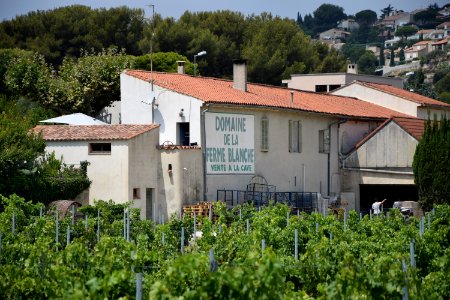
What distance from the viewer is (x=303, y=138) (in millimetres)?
45844

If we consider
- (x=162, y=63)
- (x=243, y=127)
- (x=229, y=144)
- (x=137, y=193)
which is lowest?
(x=137, y=193)

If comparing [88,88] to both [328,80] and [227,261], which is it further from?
[227,261]

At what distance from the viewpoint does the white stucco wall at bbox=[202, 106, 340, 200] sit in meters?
41.6

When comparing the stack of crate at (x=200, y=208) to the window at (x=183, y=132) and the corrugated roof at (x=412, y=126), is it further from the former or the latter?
the corrugated roof at (x=412, y=126)

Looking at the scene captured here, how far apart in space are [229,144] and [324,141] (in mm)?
7074

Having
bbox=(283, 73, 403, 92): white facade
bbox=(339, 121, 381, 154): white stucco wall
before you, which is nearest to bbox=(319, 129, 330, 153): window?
bbox=(339, 121, 381, 154): white stucco wall

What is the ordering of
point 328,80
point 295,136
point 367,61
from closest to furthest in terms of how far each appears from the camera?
point 295,136, point 328,80, point 367,61

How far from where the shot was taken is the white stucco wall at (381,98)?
55625 mm

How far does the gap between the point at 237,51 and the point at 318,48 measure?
8.60 metres

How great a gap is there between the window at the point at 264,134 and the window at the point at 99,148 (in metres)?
6.56

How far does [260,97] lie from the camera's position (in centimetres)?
4484

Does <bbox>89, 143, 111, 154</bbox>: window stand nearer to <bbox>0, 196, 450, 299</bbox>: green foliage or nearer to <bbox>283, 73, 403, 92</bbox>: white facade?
<bbox>0, 196, 450, 299</bbox>: green foliage

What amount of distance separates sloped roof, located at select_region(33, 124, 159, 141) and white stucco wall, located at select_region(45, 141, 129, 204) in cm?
20

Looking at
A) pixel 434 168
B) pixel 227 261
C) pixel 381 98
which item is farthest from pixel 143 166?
pixel 381 98
